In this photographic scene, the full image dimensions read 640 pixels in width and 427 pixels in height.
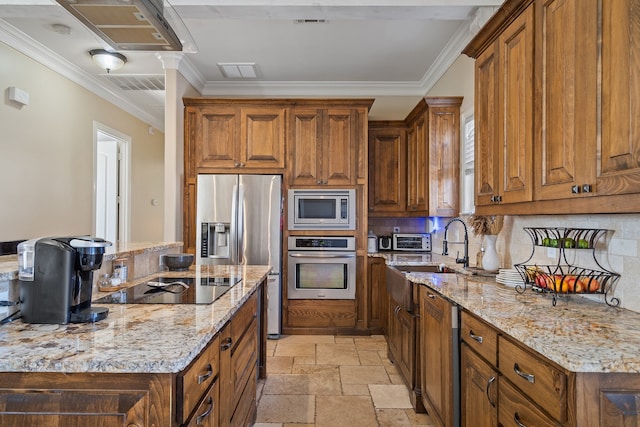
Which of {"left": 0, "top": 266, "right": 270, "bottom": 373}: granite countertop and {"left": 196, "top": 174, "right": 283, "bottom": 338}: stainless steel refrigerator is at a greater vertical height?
{"left": 196, "top": 174, "right": 283, "bottom": 338}: stainless steel refrigerator

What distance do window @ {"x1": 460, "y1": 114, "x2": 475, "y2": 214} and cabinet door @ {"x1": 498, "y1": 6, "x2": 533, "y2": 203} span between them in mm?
1184

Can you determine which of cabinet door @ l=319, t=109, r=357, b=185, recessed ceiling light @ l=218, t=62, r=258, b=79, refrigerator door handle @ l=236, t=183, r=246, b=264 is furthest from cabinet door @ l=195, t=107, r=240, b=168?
cabinet door @ l=319, t=109, r=357, b=185

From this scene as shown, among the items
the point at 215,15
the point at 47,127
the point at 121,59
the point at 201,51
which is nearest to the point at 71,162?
the point at 47,127

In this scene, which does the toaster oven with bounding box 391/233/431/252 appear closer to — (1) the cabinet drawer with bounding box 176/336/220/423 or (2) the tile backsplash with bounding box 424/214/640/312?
(2) the tile backsplash with bounding box 424/214/640/312

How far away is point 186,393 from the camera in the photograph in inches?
40.8

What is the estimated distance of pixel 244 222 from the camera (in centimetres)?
392

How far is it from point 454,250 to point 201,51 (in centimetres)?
324

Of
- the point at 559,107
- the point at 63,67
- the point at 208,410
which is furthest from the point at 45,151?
the point at 559,107

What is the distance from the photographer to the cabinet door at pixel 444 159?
11.2 feet

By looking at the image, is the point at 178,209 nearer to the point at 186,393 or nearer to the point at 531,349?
the point at 186,393

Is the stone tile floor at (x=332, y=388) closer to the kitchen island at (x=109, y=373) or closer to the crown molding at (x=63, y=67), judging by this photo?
the kitchen island at (x=109, y=373)

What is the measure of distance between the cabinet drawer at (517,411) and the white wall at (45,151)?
408 cm

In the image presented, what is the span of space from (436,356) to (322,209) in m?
2.20

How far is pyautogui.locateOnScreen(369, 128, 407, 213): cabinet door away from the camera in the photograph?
4344 millimetres
